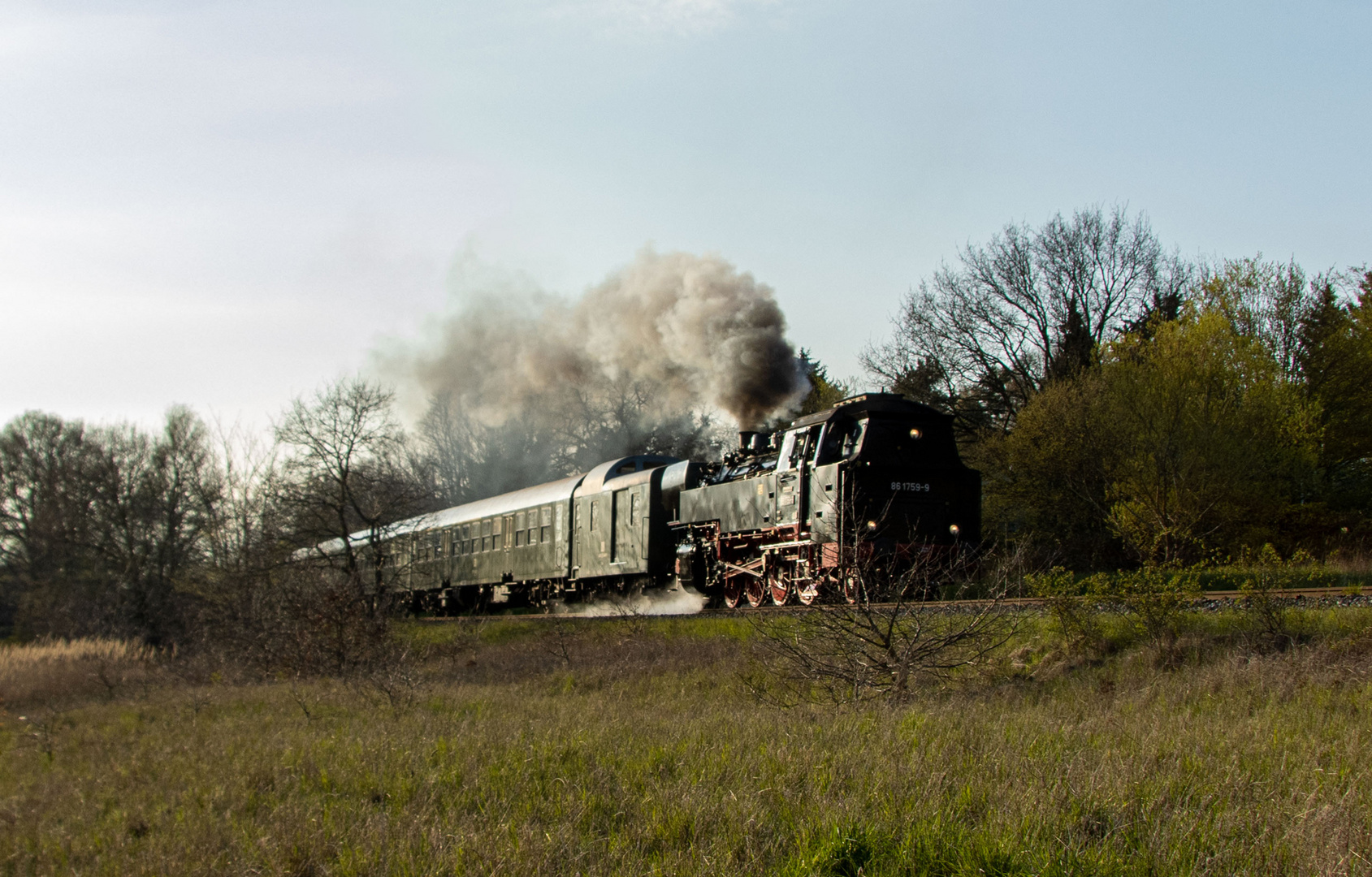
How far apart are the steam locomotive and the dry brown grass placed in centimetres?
641

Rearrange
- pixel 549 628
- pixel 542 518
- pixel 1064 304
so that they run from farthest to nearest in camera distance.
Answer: pixel 1064 304 → pixel 542 518 → pixel 549 628

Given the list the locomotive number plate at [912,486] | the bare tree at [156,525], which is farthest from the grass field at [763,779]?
the bare tree at [156,525]

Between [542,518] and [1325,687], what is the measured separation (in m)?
19.8

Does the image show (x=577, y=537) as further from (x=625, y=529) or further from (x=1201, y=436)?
(x=1201, y=436)

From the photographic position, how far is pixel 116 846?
20.6 ft

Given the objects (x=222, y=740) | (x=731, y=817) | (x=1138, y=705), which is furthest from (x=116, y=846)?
(x=1138, y=705)

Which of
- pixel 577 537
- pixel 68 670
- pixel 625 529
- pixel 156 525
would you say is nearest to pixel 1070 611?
pixel 625 529

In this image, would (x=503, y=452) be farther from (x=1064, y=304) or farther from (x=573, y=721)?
(x=573, y=721)

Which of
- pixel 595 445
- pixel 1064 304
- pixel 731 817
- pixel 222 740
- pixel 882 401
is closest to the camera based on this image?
pixel 731 817

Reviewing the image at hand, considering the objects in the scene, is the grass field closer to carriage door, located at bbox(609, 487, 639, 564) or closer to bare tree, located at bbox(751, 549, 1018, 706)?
bare tree, located at bbox(751, 549, 1018, 706)

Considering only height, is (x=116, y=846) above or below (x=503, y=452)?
below

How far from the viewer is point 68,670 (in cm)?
1986

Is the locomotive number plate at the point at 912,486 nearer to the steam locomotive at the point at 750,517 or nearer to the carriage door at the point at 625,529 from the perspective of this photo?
the steam locomotive at the point at 750,517

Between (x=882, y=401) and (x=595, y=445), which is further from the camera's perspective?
(x=595, y=445)
